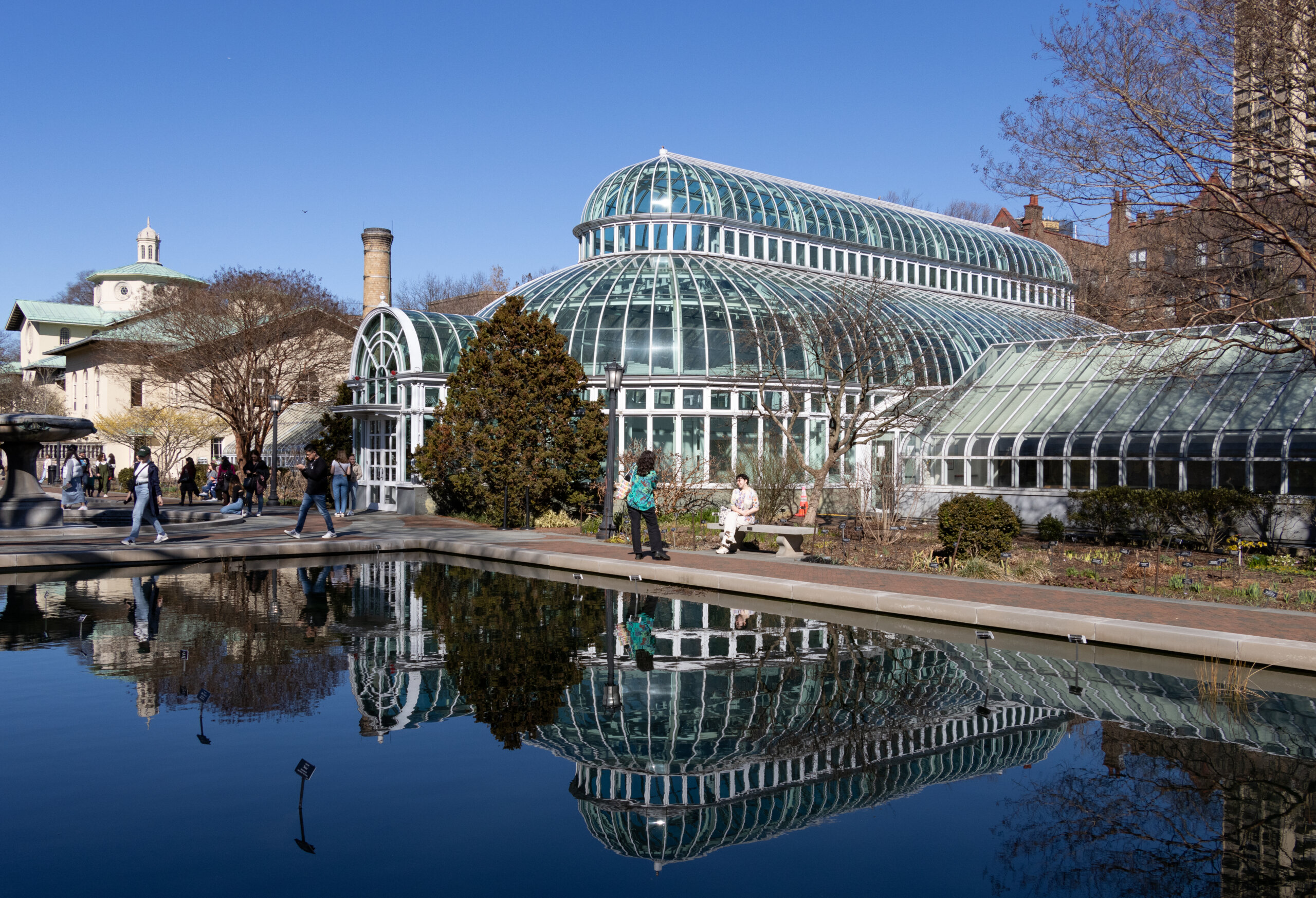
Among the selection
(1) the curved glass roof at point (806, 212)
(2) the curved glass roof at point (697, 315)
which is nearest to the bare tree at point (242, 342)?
(2) the curved glass roof at point (697, 315)

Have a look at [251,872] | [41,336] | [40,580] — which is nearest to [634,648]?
[251,872]

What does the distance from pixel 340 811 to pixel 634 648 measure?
490 cm

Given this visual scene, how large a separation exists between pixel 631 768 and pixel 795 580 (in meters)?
8.14

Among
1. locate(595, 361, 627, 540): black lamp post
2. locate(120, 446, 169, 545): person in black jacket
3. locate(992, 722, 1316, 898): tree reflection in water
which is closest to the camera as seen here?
locate(992, 722, 1316, 898): tree reflection in water

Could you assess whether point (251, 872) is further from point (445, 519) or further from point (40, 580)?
point (445, 519)

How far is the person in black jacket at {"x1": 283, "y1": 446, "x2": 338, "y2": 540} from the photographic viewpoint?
20719 mm

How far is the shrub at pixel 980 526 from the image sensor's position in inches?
643

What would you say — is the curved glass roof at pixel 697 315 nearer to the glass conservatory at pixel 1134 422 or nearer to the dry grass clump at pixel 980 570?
the glass conservatory at pixel 1134 422

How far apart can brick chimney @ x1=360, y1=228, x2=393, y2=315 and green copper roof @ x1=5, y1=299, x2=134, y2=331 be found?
30.4 metres

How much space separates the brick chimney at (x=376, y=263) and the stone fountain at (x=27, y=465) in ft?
92.4

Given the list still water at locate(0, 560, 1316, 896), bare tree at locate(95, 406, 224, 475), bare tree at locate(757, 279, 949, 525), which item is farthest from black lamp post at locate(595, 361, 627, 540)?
bare tree at locate(95, 406, 224, 475)

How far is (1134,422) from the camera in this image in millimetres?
23234

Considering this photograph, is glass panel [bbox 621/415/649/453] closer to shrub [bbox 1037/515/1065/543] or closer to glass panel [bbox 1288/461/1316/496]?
shrub [bbox 1037/515/1065/543]

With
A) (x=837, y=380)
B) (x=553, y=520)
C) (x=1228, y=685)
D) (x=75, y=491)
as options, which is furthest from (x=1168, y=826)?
(x=75, y=491)
